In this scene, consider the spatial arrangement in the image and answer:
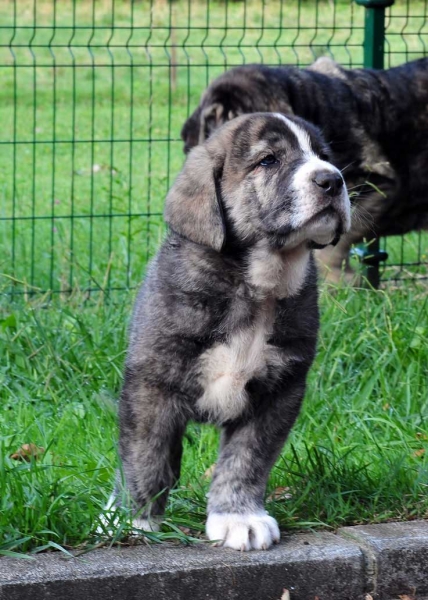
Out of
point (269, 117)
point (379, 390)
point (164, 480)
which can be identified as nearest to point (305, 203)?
point (269, 117)

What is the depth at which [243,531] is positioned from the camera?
3361 mm

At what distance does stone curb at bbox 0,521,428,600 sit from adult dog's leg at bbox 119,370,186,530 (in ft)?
0.76

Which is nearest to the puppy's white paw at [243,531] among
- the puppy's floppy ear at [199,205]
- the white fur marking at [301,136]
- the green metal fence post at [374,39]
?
the puppy's floppy ear at [199,205]

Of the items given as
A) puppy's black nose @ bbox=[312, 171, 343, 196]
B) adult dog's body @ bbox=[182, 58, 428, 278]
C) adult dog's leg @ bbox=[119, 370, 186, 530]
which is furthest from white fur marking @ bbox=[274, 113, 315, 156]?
adult dog's body @ bbox=[182, 58, 428, 278]

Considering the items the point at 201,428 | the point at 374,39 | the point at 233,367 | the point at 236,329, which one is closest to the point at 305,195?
the point at 236,329

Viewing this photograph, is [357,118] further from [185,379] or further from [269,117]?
[185,379]

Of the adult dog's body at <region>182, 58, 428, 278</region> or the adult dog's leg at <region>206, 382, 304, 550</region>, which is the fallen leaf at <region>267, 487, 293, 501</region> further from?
the adult dog's body at <region>182, 58, 428, 278</region>

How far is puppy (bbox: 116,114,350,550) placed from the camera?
343 centimetres

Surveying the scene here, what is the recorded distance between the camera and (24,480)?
11.8 ft

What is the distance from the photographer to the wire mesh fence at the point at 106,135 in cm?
676

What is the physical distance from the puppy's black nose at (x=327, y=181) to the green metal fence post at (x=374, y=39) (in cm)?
331

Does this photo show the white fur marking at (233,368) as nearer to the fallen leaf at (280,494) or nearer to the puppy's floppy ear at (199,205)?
the puppy's floppy ear at (199,205)

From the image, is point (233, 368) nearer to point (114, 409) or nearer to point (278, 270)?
point (278, 270)

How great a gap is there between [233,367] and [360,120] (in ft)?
12.2
